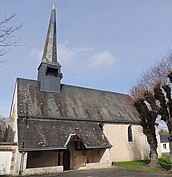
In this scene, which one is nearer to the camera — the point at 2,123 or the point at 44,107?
the point at 44,107

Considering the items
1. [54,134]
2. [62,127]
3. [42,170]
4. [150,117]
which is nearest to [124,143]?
[150,117]

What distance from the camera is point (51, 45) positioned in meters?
23.7

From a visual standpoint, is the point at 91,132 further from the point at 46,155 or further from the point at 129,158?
the point at 129,158

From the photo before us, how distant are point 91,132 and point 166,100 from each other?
7269mm

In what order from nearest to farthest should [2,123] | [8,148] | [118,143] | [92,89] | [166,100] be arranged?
[8,148], [166,100], [118,143], [92,89], [2,123]

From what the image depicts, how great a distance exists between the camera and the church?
1572cm

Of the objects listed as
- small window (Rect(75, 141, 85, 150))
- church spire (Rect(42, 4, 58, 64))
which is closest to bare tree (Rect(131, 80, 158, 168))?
small window (Rect(75, 141, 85, 150))

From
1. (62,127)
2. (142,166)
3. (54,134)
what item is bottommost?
(142,166)

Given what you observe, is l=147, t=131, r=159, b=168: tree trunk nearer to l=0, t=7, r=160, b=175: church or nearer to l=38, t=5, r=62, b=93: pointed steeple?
l=0, t=7, r=160, b=175: church

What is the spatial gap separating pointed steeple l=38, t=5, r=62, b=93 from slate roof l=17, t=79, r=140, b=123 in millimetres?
754

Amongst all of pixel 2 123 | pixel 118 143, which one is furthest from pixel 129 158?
pixel 2 123

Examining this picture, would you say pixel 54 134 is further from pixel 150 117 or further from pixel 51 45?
pixel 51 45

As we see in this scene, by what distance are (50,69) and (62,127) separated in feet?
23.4

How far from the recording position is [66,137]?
1716 cm
